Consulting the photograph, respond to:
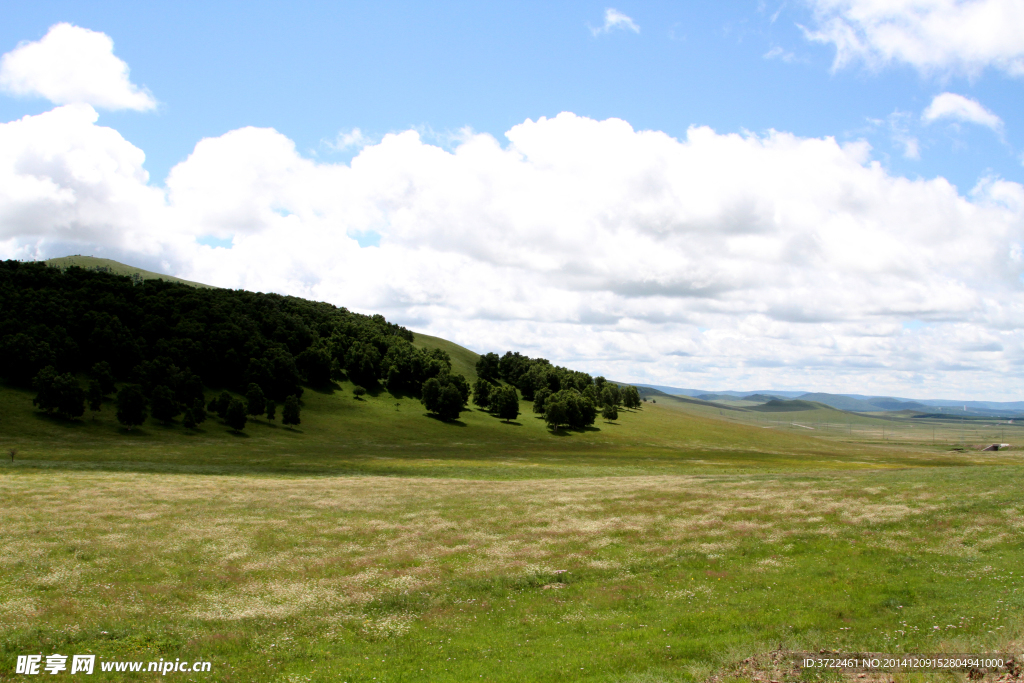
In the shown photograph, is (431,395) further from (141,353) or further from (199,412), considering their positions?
(141,353)

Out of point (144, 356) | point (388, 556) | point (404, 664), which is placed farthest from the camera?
point (144, 356)

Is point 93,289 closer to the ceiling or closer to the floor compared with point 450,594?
closer to the ceiling

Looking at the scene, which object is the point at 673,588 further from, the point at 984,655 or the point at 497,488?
the point at 497,488

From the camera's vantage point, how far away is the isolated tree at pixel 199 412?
137875 millimetres

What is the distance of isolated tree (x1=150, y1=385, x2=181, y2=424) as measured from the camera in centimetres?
13400

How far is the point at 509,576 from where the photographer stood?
2556 cm

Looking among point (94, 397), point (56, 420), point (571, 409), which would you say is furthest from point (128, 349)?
point (571, 409)

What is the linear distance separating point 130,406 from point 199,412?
56.0 feet

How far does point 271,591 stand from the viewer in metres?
23.7

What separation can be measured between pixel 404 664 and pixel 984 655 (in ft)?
52.8

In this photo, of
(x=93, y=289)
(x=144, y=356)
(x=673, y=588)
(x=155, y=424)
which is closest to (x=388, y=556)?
(x=673, y=588)

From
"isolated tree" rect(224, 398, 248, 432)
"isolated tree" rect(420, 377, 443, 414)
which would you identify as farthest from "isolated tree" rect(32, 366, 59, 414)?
"isolated tree" rect(420, 377, 443, 414)

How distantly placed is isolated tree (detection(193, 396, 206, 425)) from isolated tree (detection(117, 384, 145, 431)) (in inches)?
486

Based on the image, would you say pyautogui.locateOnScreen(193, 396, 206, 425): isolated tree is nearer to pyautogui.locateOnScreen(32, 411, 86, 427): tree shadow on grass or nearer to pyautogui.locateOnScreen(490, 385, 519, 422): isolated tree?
pyautogui.locateOnScreen(32, 411, 86, 427): tree shadow on grass
